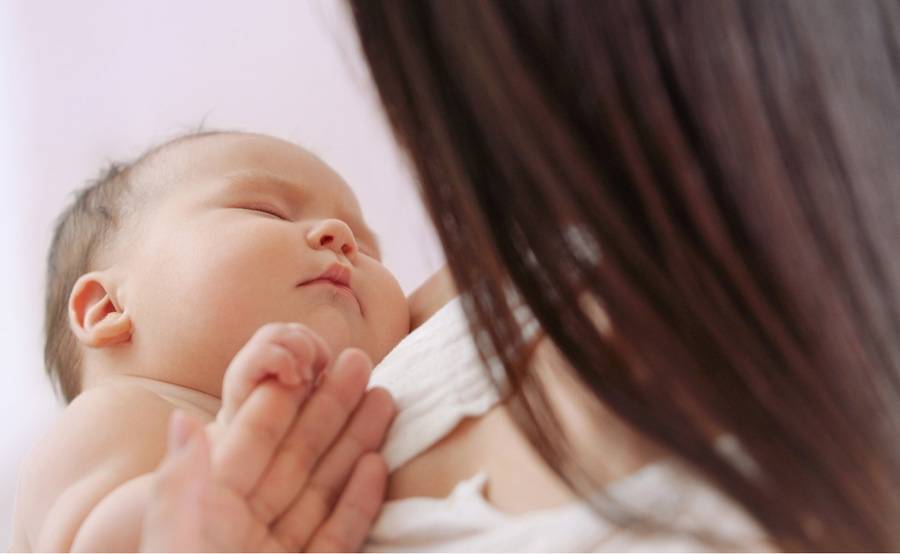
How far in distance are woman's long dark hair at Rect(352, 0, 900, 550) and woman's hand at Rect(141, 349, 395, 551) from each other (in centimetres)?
13

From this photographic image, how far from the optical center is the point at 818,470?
17.5 inches

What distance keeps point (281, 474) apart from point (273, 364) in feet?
0.22

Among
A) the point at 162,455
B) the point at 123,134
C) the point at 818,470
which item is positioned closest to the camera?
the point at 818,470

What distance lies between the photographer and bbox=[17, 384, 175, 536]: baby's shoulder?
0.68 metres

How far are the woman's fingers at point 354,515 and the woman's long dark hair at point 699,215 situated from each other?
0.12 meters

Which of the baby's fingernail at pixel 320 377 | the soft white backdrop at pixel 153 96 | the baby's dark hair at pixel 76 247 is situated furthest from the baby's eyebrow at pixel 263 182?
the soft white backdrop at pixel 153 96

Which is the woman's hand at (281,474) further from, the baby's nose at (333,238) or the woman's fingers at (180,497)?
the baby's nose at (333,238)

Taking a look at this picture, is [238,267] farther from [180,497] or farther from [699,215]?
[699,215]

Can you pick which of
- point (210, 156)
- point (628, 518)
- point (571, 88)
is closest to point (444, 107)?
point (571, 88)

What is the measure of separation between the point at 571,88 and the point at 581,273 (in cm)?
11

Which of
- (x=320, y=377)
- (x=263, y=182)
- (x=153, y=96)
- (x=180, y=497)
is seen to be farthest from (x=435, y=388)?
(x=153, y=96)

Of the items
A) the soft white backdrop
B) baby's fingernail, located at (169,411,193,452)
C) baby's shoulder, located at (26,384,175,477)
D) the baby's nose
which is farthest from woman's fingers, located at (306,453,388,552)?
the soft white backdrop

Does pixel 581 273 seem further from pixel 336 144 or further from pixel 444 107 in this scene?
pixel 336 144

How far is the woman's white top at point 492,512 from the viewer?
478 millimetres
